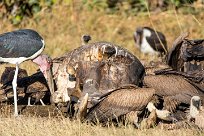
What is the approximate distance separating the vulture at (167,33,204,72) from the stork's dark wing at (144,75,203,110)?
502mm

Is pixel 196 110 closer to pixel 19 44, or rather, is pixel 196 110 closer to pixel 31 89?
pixel 31 89

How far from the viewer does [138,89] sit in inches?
255

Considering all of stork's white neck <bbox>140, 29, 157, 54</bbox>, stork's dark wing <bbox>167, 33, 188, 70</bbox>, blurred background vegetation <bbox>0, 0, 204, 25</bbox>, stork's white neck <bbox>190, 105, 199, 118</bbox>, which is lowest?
stork's white neck <bbox>190, 105, 199, 118</bbox>

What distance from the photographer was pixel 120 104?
6.47 metres

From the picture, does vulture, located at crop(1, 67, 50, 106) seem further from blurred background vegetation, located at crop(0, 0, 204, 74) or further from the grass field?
blurred background vegetation, located at crop(0, 0, 204, 74)

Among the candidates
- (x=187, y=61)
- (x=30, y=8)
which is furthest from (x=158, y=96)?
(x=30, y=8)

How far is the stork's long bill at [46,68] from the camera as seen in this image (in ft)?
25.0

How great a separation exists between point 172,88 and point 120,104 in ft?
2.27

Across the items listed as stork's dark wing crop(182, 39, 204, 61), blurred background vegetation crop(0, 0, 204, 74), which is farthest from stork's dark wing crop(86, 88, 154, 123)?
blurred background vegetation crop(0, 0, 204, 74)

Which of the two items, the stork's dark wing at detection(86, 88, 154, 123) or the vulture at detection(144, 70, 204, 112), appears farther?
the vulture at detection(144, 70, 204, 112)

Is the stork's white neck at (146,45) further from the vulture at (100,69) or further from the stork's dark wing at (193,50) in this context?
the vulture at (100,69)

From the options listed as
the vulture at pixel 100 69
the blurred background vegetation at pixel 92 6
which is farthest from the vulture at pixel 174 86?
the blurred background vegetation at pixel 92 6

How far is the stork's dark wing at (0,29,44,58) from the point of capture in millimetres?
7461

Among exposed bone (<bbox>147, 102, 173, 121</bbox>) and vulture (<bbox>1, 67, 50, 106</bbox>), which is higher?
vulture (<bbox>1, 67, 50, 106</bbox>)
